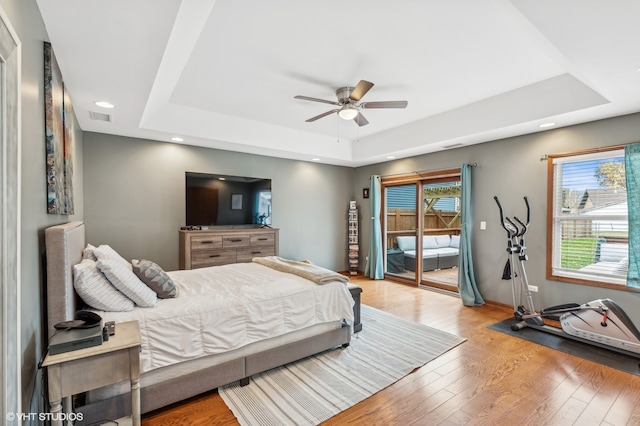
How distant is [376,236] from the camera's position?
632 centimetres

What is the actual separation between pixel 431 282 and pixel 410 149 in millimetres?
Answer: 2508

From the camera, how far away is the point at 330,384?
8.00ft

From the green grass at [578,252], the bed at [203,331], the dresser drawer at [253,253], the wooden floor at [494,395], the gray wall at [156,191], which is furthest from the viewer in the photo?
the dresser drawer at [253,253]

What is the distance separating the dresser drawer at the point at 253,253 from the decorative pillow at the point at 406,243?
268 cm

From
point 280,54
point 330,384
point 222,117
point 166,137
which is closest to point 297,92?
point 280,54

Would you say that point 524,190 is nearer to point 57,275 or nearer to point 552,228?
point 552,228

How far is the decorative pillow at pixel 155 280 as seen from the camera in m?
2.32

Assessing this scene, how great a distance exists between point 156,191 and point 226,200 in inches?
40.6

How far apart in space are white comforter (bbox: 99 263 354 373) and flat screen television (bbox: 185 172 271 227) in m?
1.67

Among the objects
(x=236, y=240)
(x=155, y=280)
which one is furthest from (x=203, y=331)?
(x=236, y=240)

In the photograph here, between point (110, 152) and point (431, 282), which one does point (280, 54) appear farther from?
point (431, 282)

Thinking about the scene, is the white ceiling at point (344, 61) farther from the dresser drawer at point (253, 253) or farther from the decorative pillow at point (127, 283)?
the dresser drawer at point (253, 253)

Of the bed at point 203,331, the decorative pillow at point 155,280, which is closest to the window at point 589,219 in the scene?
the bed at point 203,331

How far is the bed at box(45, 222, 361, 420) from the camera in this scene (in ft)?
5.86
